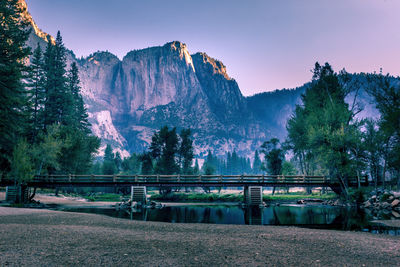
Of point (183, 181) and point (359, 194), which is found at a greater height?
point (183, 181)

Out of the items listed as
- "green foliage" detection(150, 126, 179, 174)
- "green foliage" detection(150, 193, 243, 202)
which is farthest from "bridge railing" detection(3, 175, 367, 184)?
"green foliage" detection(150, 126, 179, 174)

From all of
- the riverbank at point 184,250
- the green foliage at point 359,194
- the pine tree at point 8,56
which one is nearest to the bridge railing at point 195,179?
the green foliage at point 359,194

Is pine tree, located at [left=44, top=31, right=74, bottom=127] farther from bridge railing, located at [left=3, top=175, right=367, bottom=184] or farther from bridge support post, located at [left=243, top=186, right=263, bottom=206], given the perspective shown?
bridge support post, located at [left=243, top=186, right=263, bottom=206]

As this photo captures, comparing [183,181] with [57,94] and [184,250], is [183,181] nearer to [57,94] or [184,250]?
[184,250]

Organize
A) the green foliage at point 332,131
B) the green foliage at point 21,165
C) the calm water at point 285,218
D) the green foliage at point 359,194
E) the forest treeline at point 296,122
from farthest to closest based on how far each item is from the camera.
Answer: the green foliage at point 359,194 < the green foliage at point 332,131 < the forest treeline at point 296,122 < the green foliage at point 21,165 < the calm water at point 285,218

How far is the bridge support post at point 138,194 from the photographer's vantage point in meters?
39.8

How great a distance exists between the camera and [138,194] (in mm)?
39969

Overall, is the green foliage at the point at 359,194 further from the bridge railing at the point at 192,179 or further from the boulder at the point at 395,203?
the boulder at the point at 395,203

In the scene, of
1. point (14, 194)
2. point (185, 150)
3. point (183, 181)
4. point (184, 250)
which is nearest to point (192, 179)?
point (183, 181)

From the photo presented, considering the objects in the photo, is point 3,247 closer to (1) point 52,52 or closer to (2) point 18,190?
(2) point 18,190

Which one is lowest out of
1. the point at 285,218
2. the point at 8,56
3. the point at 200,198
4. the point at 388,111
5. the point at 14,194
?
the point at 200,198

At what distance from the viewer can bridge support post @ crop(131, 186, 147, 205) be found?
1566 inches

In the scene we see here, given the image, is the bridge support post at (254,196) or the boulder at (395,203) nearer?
the boulder at (395,203)

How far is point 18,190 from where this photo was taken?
34.8 meters
